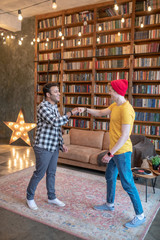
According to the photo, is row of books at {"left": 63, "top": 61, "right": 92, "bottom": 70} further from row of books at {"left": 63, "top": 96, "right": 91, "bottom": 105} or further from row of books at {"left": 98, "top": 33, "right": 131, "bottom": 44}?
row of books at {"left": 63, "top": 96, "right": 91, "bottom": 105}

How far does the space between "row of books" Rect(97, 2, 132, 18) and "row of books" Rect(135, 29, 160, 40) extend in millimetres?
578

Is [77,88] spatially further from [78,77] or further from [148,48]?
[148,48]

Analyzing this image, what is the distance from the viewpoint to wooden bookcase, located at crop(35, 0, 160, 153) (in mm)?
5016

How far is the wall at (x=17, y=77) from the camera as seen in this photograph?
681cm

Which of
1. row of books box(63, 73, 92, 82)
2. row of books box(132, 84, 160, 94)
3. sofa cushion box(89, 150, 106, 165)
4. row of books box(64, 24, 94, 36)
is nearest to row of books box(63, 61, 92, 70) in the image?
row of books box(63, 73, 92, 82)

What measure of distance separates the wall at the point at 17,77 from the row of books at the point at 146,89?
10.8ft

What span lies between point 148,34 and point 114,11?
42.6 inches

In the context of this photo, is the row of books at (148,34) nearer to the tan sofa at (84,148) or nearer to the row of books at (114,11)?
the row of books at (114,11)

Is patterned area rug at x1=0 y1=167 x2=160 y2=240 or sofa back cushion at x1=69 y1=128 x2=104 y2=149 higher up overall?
sofa back cushion at x1=69 y1=128 x2=104 y2=149

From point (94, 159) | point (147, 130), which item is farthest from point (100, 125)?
point (94, 159)

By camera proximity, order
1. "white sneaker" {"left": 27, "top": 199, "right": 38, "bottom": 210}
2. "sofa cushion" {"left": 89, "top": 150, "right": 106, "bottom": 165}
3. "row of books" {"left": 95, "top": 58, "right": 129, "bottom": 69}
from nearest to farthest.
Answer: "white sneaker" {"left": 27, "top": 199, "right": 38, "bottom": 210}
"sofa cushion" {"left": 89, "top": 150, "right": 106, "bottom": 165}
"row of books" {"left": 95, "top": 58, "right": 129, "bottom": 69}

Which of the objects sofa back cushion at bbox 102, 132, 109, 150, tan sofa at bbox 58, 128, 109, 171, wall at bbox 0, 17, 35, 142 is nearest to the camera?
tan sofa at bbox 58, 128, 109, 171

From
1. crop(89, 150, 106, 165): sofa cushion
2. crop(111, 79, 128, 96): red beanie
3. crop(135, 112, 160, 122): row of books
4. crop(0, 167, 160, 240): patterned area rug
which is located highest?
crop(111, 79, 128, 96): red beanie

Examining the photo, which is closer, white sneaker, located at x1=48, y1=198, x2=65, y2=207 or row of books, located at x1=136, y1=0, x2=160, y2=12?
white sneaker, located at x1=48, y1=198, x2=65, y2=207
